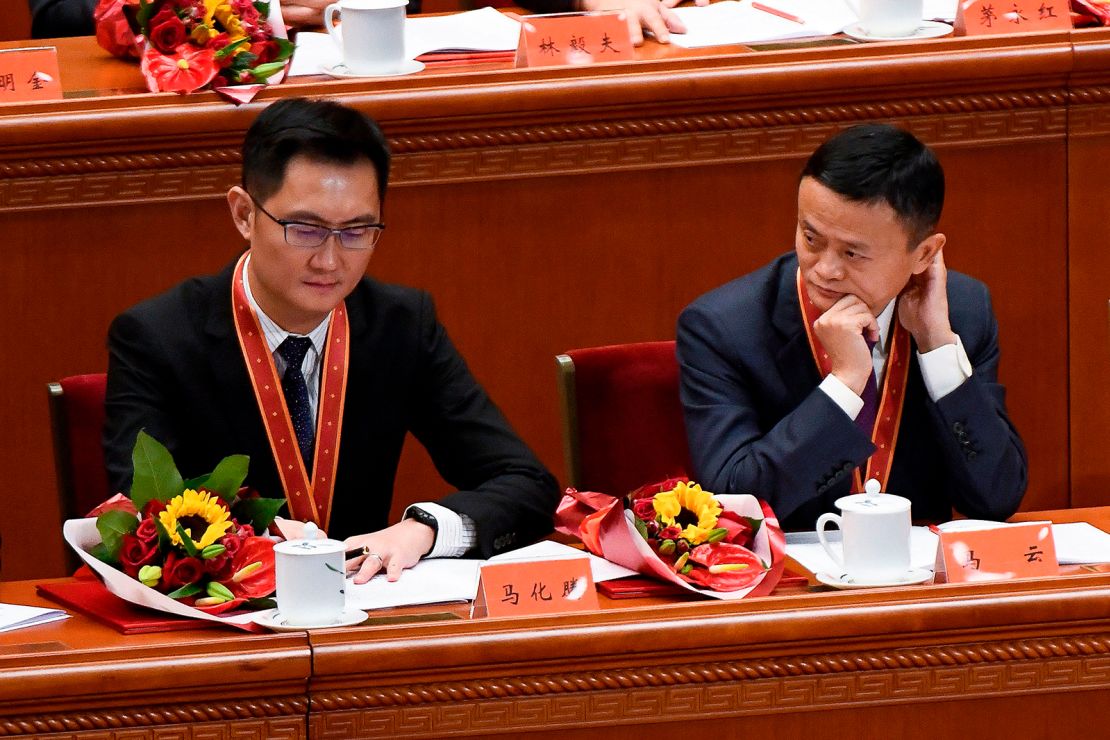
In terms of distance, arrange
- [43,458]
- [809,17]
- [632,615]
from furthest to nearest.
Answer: [809,17], [43,458], [632,615]

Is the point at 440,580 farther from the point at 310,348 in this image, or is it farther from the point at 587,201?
the point at 587,201

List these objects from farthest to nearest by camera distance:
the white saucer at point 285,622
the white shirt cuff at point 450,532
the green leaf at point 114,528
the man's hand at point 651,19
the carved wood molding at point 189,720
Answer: the man's hand at point 651,19, the white shirt cuff at point 450,532, the green leaf at point 114,528, the white saucer at point 285,622, the carved wood molding at point 189,720

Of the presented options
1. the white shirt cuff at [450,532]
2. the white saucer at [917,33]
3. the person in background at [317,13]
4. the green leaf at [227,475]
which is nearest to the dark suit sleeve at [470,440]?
the white shirt cuff at [450,532]

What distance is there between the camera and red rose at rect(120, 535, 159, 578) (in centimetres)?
196

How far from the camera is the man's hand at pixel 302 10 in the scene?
3.24 meters

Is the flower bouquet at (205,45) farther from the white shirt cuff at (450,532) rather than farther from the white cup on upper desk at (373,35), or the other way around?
the white shirt cuff at (450,532)

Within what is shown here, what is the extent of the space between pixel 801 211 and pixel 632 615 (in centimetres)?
75

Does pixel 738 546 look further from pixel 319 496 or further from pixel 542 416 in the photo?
pixel 542 416

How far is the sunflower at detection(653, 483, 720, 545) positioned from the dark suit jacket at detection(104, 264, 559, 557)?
32 cm

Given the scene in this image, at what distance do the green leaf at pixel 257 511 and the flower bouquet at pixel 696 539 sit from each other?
1.25 feet

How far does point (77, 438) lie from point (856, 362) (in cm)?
100

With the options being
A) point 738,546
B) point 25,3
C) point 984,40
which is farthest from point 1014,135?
point 25,3

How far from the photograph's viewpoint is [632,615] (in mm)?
1884

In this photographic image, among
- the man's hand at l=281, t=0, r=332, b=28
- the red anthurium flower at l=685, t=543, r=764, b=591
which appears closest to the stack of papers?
the red anthurium flower at l=685, t=543, r=764, b=591
